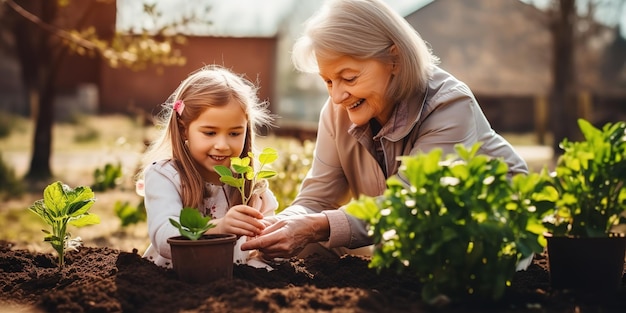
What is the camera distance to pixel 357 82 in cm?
353

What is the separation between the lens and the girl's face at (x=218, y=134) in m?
3.25

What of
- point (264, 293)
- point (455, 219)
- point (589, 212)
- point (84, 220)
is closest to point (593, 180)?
point (589, 212)

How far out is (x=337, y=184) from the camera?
4.26 meters

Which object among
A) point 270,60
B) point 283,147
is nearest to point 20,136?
point 270,60

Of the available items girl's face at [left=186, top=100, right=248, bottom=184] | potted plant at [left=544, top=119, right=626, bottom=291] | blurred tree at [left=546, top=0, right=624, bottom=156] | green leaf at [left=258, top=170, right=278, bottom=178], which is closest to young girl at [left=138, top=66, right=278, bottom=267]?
girl's face at [left=186, top=100, right=248, bottom=184]

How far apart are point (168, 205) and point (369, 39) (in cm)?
119

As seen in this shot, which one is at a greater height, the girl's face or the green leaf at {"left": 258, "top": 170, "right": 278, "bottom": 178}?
the girl's face

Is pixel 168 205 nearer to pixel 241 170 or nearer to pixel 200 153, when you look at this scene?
pixel 200 153

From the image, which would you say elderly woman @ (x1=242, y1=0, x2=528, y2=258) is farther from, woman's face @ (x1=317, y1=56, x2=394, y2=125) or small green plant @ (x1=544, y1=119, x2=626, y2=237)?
small green plant @ (x1=544, y1=119, x2=626, y2=237)

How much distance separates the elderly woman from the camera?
341cm

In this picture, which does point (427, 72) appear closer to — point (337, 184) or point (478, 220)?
point (337, 184)

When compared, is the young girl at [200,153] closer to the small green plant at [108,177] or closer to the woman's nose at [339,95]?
the woman's nose at [339,95]

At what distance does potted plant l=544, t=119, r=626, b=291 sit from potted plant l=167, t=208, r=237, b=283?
1.14m

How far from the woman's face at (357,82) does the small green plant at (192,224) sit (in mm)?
1106
